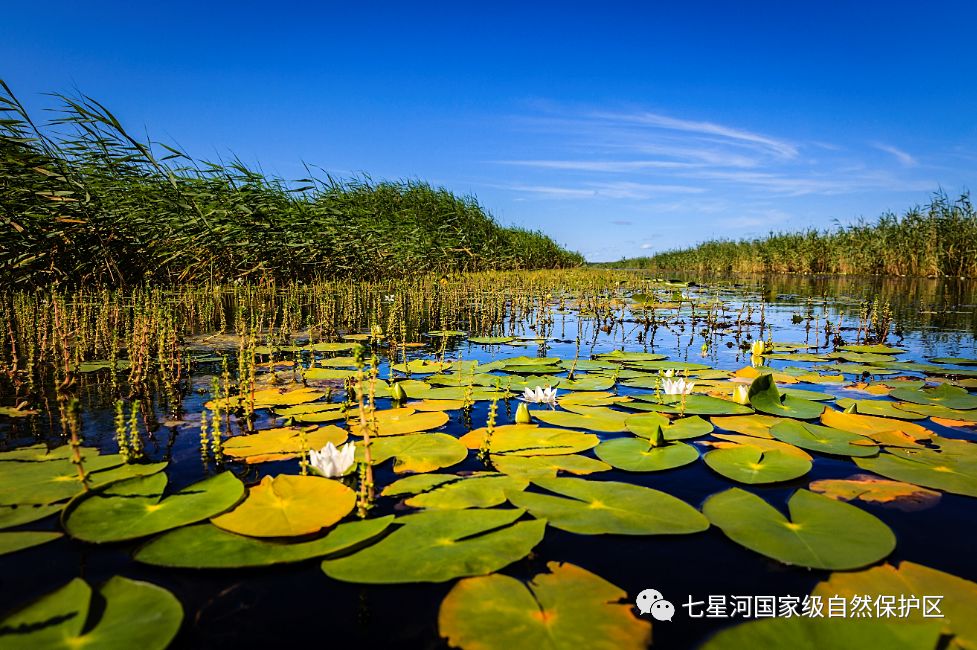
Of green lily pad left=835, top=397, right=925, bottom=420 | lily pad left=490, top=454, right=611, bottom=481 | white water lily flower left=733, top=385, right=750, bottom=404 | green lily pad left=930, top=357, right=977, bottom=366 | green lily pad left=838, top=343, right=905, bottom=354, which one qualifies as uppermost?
green lily pad left=838, top=343, right=905, bottom=354

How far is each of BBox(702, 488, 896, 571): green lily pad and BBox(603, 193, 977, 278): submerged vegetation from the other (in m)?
18.5

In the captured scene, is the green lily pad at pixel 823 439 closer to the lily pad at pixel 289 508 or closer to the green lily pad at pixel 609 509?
the green lily pad at pixel 609 509

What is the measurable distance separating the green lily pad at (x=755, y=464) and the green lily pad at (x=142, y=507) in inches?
79.4

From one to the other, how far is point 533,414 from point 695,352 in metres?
3.16

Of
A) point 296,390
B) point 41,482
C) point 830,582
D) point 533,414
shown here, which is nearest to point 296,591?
point 41,482

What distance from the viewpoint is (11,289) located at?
532 centimetres

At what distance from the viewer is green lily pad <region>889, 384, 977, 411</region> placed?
10.6 feet

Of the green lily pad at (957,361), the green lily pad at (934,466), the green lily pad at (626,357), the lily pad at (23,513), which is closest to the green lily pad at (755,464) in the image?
the green lily pad at (934,466)

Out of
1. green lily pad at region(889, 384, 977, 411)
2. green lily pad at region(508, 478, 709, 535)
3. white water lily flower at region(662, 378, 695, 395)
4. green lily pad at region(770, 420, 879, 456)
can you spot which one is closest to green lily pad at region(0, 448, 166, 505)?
green lily pad at region(508, 478, 709, 535)

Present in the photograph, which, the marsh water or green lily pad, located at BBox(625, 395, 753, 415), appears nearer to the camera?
the marsh water

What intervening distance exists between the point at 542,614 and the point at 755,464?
1492 millimetres

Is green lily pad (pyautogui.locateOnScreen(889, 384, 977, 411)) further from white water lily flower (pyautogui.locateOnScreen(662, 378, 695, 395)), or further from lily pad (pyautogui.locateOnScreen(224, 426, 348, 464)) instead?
lily pad (pyautogui.locateOnScreen(224, 426, 348, 464))

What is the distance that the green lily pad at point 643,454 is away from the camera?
228cm

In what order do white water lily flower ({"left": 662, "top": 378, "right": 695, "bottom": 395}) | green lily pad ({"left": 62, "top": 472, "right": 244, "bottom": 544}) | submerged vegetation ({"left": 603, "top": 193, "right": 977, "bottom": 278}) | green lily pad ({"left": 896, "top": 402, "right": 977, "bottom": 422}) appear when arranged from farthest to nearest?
submerged vegetation ({"left": 603, "top": 193, "right": 977, "bottom": 278})
white water lily flower ({"left": 662, "top": 378, "right": 695, "bottom": 395})
green lily pad ({"left": 896, "top": 402, "right": 977, "bottom": 422})
green lily pad ({"left": 62, "top": 472, "right": 244, "bottom": 544})
